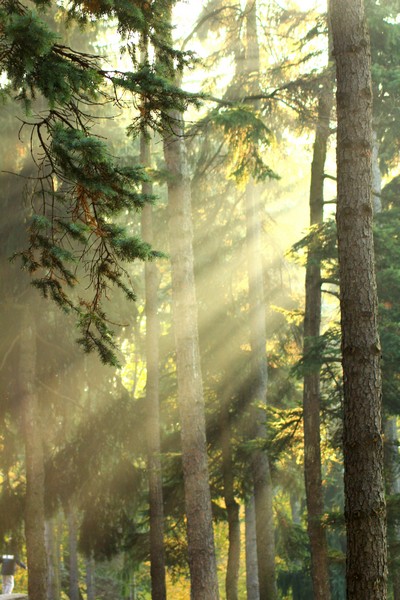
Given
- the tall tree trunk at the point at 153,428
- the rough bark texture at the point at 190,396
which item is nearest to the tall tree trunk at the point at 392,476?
the rough bark texture at the point at 190,396

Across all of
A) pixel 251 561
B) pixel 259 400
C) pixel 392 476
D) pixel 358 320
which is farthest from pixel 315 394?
pixel 251 561

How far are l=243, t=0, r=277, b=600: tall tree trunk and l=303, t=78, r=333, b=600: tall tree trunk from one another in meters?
2.79

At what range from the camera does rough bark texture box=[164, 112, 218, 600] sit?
43.5 ft

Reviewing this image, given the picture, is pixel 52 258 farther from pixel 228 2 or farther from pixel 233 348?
pixel 228 2

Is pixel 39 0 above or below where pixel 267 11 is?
below

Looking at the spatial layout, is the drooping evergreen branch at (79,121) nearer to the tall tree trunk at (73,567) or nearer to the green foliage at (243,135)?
the green foliage at (243,135)

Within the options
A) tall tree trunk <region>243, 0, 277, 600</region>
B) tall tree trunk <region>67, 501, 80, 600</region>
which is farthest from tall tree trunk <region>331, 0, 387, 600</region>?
tall tree trunk <region>67, 501, 80, 600</region>

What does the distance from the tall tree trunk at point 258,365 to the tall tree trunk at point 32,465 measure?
455cm

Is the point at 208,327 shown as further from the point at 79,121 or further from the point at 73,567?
the point at 73,567

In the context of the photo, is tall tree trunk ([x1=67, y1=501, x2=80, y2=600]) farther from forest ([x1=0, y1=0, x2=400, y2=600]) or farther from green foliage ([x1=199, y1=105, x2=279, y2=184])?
green foliage ([x1=199, y1=105, x2=279, y2=184])

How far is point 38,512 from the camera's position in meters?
18.2

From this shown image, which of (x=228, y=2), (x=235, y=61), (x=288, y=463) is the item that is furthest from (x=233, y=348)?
(x=228, y=2)

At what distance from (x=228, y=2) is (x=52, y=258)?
1390 centimetres

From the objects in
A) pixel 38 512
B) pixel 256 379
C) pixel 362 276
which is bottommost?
pixel 38 512
